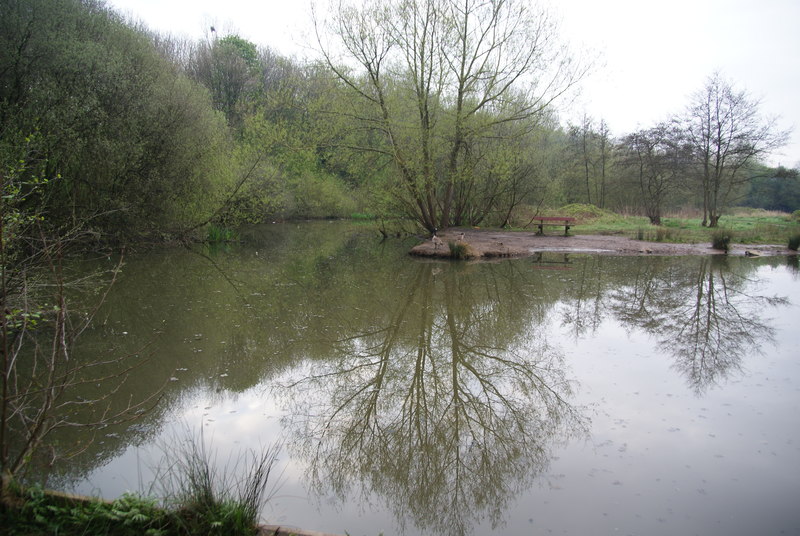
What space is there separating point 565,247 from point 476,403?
16.2 meters

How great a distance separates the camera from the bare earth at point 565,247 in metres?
18.4

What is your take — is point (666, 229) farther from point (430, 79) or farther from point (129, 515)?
point (129, 515)

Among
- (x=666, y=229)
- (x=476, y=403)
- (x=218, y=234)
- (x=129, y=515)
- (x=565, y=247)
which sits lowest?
(x=476, y=403)

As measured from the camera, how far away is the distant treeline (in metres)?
13.1

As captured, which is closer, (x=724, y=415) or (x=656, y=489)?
(x=656, y=489)

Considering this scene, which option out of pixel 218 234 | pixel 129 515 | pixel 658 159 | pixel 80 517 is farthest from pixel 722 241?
pixel 80 517

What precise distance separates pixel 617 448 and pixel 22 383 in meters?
6.20

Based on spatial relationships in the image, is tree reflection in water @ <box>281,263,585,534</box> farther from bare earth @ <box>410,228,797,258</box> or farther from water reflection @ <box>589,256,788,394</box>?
bare earth @ <box>410,228,797,258</box>

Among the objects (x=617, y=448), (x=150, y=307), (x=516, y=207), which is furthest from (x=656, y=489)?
(x=516, y=207)

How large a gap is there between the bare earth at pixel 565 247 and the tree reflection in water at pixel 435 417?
971 centimetres

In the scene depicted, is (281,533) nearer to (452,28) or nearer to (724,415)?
(724,415)

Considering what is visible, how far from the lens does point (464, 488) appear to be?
399 centimetres

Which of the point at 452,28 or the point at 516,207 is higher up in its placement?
the point at 452,28

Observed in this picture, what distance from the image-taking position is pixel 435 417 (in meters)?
5.23
